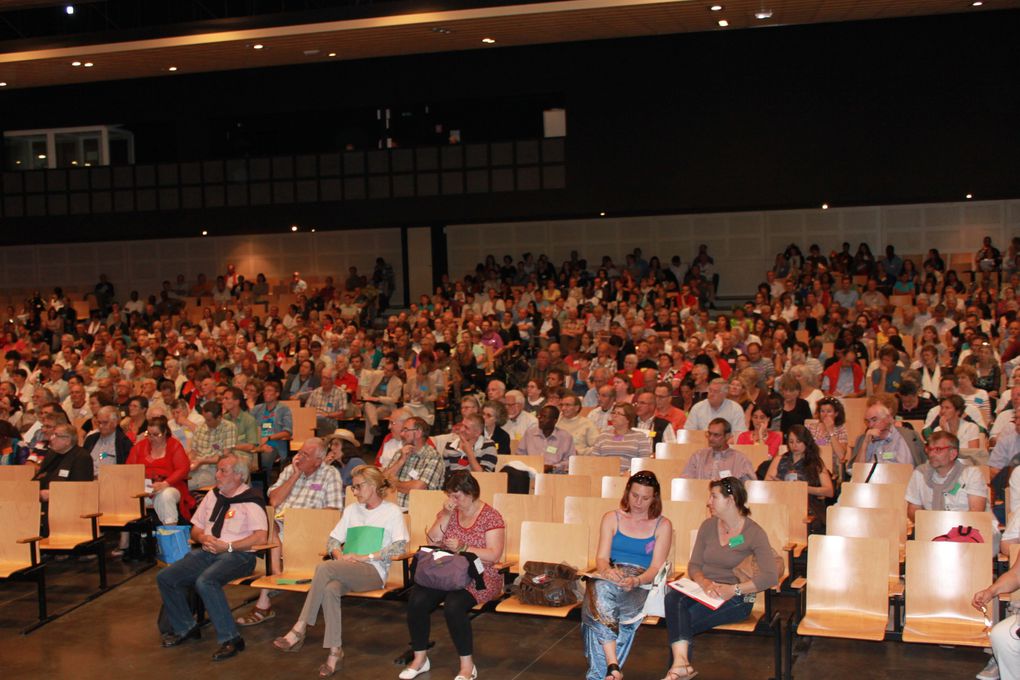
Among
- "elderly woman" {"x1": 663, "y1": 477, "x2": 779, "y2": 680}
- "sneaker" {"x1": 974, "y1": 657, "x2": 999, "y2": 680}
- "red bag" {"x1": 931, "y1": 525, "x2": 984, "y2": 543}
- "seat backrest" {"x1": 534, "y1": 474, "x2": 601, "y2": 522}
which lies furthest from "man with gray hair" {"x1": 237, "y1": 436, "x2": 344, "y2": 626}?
"sneaker" {"x1": 974, "y1": 657, "x2": 999, "y2": 680}

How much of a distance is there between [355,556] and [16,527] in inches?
90.9

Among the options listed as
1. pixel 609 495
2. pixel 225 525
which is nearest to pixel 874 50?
pixel 609 495

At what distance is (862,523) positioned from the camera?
567 centimetres

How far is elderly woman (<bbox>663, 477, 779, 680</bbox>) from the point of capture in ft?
16.8

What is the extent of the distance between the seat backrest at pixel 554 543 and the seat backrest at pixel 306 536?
1.17 meters

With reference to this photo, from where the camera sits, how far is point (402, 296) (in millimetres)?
20469

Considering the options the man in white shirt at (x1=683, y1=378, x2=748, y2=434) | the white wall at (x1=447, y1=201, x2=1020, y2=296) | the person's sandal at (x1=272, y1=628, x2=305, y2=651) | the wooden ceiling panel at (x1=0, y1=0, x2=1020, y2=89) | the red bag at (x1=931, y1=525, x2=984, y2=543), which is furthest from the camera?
the white wall at (x1=447, y1=201, x2=1020, y2=296)

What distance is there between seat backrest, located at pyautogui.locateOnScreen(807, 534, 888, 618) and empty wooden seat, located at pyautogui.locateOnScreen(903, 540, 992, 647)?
0.13 m

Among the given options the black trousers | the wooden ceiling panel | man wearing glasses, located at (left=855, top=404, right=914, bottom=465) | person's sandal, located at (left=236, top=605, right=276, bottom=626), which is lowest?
person's sandal, located at (left=236, top=605, right=276, bottom=626)

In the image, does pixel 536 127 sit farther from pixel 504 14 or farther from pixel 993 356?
pixel 993 356

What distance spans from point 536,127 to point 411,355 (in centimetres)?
727

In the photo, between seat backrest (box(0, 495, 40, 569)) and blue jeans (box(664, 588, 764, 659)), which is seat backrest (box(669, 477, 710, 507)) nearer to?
blue jeans (box(664, 588, 764, 659))

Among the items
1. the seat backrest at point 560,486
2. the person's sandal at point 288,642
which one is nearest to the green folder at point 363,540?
the person's sandal at point 288,642

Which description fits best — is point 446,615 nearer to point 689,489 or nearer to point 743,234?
point 689,489
